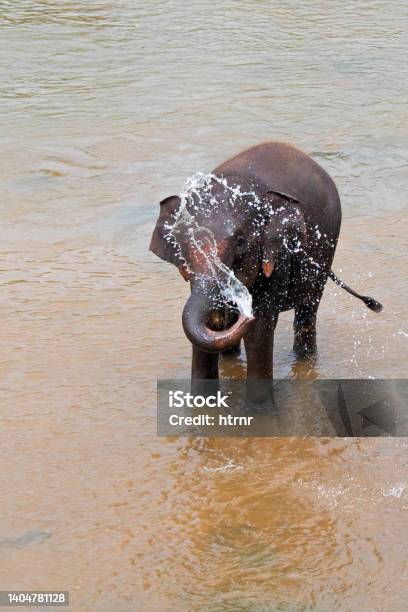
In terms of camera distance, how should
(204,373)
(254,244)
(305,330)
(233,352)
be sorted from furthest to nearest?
(233,352) < (305,330) < (204,373) < (254,244)

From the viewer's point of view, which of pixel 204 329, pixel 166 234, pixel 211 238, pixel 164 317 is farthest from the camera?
pixel 164 317

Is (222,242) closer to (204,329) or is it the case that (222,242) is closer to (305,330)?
(204,329)

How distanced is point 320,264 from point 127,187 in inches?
114

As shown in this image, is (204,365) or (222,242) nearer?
(222,242)

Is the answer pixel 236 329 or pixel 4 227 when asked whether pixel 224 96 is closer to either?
pixel 4 227

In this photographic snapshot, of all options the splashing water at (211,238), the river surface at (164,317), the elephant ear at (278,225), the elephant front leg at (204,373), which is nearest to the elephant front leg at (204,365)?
the elephant front leg at (204,373)

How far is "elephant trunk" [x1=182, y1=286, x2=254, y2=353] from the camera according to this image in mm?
4824

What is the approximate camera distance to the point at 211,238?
16.6 feet

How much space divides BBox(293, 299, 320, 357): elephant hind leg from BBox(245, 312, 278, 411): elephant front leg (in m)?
0.53

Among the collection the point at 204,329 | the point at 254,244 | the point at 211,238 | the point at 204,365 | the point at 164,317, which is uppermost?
the point at 211,238

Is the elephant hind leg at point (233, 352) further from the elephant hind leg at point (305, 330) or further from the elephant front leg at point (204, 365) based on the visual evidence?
the elephant front leg at point (204, 365)

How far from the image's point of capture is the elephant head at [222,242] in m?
4.91

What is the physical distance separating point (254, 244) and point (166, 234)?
1.30 ft

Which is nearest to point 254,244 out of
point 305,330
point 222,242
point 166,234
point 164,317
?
point 222,242
